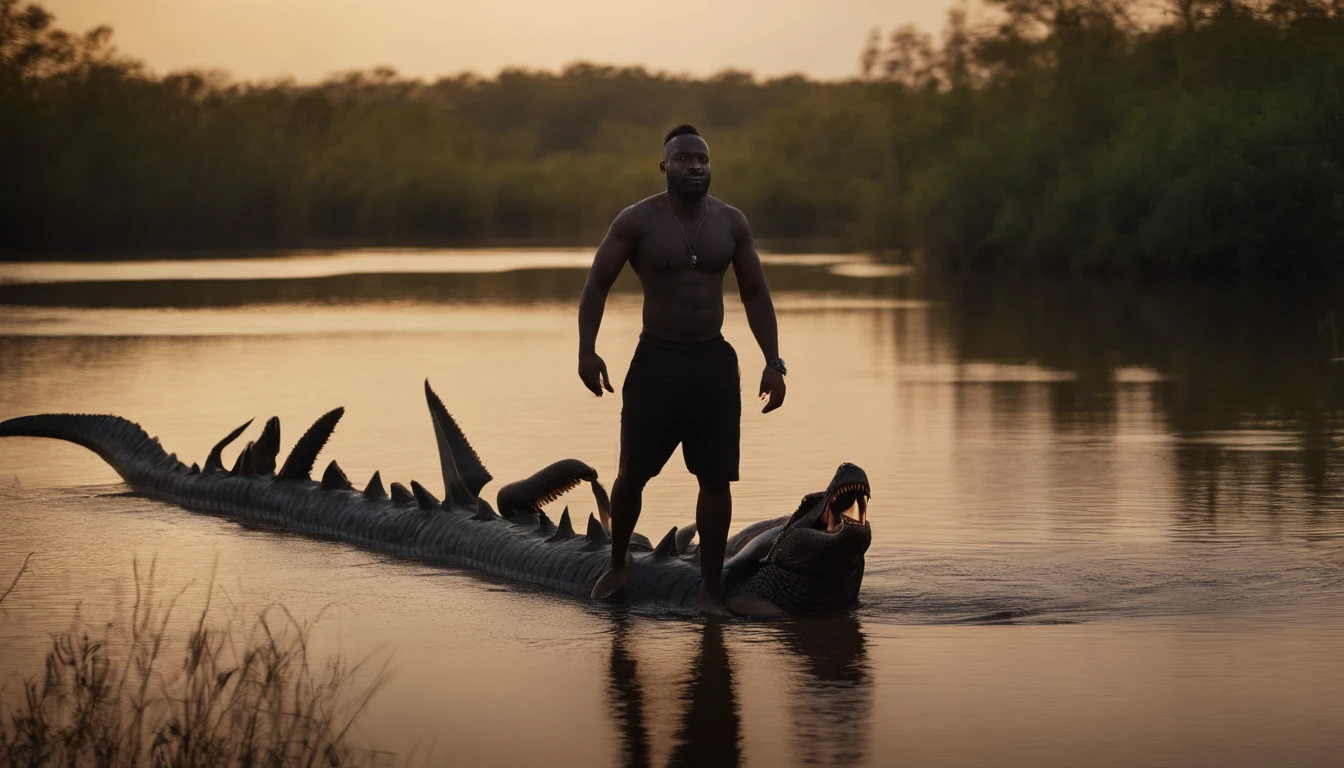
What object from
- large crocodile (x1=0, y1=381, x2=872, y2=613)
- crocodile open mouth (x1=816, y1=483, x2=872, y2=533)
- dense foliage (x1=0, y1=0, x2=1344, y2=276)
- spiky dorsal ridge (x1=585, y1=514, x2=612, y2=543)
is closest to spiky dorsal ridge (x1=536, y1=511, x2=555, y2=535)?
large crocodile (x1=0, y1=381, x2=872, y2=613)

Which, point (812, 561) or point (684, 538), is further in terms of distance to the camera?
point (684, 538)

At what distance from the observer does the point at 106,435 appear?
519 inches

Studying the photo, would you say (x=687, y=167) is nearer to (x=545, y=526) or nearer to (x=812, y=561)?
(x=812, y=561)

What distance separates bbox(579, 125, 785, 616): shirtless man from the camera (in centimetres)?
843

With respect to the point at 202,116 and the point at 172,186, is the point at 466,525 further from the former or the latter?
the point at 202,116

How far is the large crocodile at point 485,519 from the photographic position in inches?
332

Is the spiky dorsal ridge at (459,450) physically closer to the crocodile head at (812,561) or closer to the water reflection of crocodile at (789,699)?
the crocodile head at (812,561)

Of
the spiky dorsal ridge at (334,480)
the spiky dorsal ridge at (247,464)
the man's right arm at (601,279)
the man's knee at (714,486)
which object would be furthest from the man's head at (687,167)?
the spiky dorsal ridge at (247,464)

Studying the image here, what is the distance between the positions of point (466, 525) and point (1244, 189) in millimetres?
34195

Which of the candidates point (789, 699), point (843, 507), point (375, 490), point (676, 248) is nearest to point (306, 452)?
point (375, 490)

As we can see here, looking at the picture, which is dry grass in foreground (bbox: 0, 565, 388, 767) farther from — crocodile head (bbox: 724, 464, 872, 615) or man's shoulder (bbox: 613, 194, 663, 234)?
man's shoulder (bbox: 613, 194, 663, 234)

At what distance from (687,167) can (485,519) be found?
2518mm

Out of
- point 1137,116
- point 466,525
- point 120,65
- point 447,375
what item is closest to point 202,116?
point 120,65

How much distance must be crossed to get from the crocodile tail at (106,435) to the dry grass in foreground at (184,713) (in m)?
5.10
